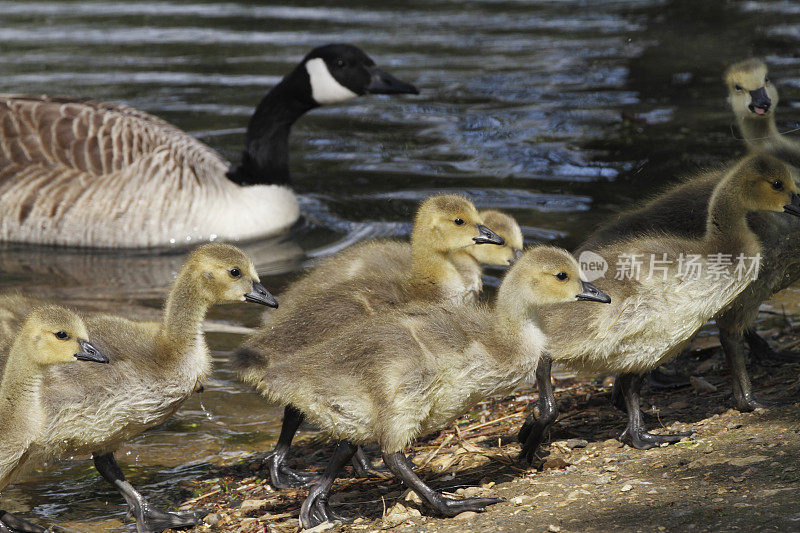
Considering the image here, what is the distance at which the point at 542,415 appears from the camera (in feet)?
19.7

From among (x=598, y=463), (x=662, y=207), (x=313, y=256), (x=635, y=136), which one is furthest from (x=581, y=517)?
(x=635, y=136)

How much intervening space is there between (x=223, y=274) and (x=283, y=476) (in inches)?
50.7

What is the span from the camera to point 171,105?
49.0ft

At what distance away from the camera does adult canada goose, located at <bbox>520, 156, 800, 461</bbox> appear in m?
5.96

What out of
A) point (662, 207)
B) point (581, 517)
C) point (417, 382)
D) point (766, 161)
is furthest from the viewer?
point (662, 207)

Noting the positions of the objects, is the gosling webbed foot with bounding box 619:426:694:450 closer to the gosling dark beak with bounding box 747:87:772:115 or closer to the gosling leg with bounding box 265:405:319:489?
the gosling leg with bounding box 265:405:319:489

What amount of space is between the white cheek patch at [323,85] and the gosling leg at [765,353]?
18.7 ft

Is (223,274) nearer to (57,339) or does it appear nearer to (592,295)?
(57,339)

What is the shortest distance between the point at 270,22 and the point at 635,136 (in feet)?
25.8

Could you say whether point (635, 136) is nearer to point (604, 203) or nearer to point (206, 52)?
point (604, 203)

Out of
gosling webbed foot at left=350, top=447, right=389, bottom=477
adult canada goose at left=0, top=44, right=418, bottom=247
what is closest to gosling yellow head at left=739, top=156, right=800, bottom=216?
gosling webbed foot at left=350, top=447, right=389, bottom=477

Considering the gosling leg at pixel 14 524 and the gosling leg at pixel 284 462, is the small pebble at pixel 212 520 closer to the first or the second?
the gosling leg at pixel 284 462

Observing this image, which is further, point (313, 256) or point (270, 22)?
point (270, 22)

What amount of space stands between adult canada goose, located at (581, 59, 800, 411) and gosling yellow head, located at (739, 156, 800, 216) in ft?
0.87
